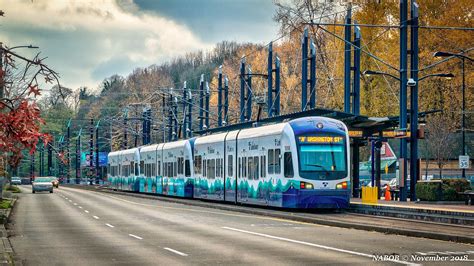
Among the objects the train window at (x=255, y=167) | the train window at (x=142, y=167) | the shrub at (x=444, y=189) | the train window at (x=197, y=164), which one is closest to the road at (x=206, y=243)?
the train window at (x=255, y=167)

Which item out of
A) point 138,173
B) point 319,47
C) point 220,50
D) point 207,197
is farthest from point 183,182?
point 220,50

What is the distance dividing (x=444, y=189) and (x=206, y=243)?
23.1m

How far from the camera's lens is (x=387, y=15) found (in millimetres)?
64875

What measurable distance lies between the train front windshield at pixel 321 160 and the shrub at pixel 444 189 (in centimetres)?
755

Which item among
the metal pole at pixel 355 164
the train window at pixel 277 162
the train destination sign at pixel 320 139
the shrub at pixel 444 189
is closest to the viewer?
the train destination sign at pixel 320 139

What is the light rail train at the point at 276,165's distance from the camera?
3534cm

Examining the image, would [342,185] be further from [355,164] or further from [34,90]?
[34,90]

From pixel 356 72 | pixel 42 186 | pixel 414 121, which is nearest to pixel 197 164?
pixel 356 72

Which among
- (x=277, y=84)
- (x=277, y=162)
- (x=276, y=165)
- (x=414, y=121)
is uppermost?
(x=277, y=84)

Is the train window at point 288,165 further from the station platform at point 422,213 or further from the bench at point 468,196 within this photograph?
the bench at point 468,196

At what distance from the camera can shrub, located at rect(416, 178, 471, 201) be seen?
4175 centimetres

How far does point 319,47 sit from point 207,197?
26840 millimetres

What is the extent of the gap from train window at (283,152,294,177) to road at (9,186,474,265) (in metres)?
3.26

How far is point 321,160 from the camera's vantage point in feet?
117
